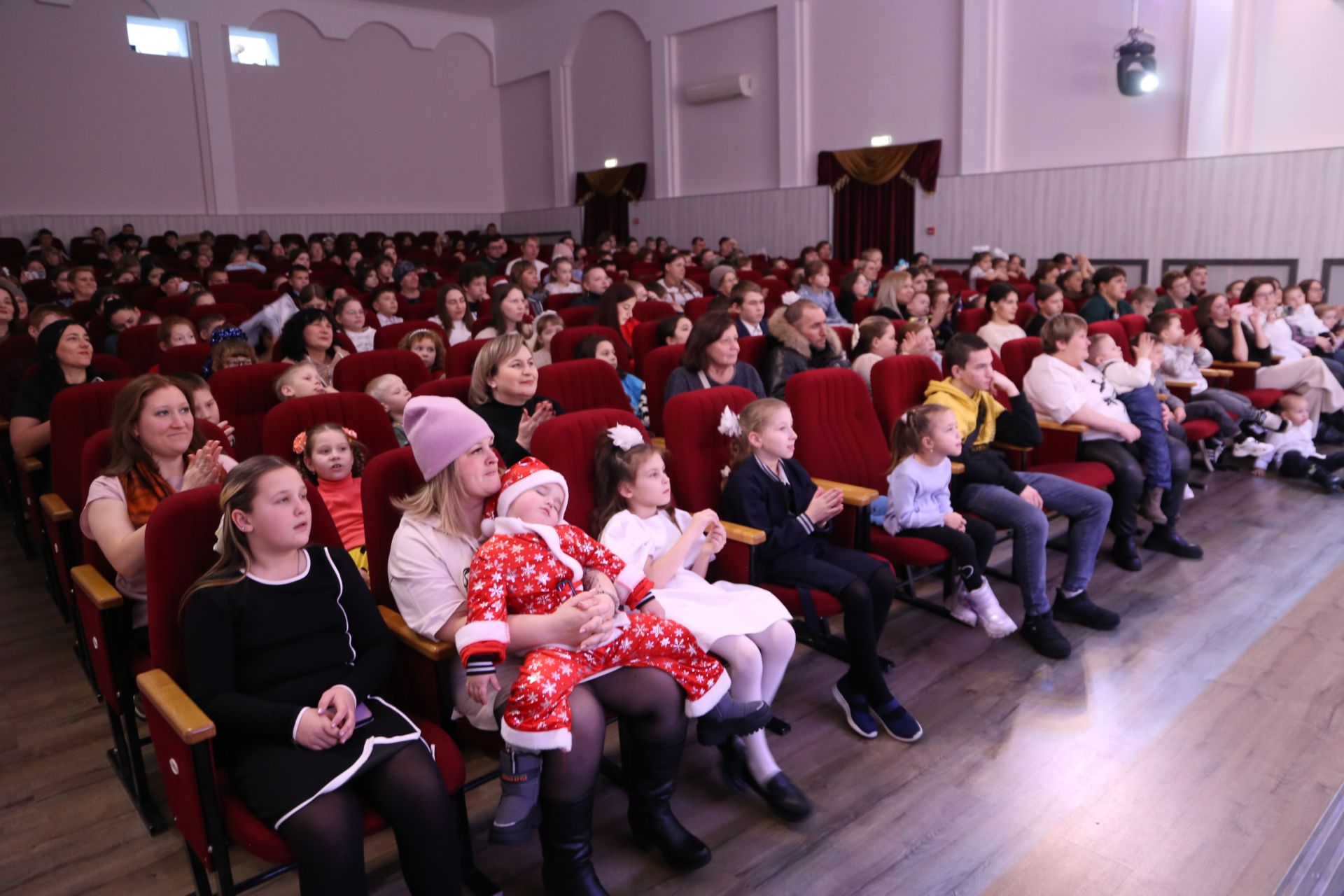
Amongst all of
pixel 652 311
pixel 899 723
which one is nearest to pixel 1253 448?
pixel 652 311

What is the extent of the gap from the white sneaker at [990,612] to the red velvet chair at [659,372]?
150 centimetres

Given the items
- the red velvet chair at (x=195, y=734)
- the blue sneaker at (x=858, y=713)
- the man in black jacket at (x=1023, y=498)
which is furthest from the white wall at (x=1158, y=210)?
the red velvet chair at (x=195, y=734)

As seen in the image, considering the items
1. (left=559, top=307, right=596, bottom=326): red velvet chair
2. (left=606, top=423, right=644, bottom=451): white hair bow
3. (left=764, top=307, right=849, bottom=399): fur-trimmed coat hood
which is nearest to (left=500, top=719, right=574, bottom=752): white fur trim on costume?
(left=606, top=423, right=644, bottom=451): white hair bow

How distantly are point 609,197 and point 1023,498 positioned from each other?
461 inches

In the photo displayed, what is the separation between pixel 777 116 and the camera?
11.6m

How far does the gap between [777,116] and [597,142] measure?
358 centimetres

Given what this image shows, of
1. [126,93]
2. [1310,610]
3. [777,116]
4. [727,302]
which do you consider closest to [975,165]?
[777,116]

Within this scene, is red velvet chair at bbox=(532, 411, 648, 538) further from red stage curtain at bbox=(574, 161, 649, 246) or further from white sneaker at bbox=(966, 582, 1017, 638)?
red stage curtain at bbox=(574, 161, 649, 246)

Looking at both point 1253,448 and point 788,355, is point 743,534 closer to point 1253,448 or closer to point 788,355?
point 788,355

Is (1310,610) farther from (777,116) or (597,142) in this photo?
(597,142)

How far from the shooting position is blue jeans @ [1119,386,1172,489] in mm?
3979

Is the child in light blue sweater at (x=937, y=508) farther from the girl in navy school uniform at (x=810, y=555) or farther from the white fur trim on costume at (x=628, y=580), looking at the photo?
the white fur trim on costume at (x=628, y=580)

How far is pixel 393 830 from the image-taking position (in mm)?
1672

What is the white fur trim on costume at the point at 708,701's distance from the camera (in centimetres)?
200
